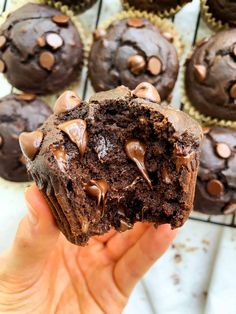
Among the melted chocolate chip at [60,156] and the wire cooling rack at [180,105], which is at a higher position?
the melted chocolate chip at [60,156]

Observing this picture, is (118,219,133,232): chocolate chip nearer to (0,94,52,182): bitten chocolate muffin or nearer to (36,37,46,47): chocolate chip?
(0,94,52,182): bitten chocolate muffin

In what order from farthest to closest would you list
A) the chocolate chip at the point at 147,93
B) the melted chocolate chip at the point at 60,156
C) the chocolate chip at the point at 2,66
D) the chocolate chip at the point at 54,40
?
the chocolate chip at the point at 2,66 → the chocolate chip at the point at 54,40 → the chocolate chip at the point at 147,93 → the melted chocolate chip at the point at 60,156

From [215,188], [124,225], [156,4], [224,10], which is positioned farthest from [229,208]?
[156,4]

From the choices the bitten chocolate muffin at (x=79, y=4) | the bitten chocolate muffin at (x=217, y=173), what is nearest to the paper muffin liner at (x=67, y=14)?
the bitten chocolate muffin at (x=79, y=4)

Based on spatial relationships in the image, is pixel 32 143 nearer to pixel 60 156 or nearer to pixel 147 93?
pixel 60 156

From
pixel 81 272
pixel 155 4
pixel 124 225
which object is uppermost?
pixel 155 4

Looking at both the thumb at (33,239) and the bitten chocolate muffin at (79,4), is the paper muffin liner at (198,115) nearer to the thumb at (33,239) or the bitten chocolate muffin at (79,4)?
the bitten chocolate muffin at (79,4)

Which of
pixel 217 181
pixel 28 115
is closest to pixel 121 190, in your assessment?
pixel 217 181
